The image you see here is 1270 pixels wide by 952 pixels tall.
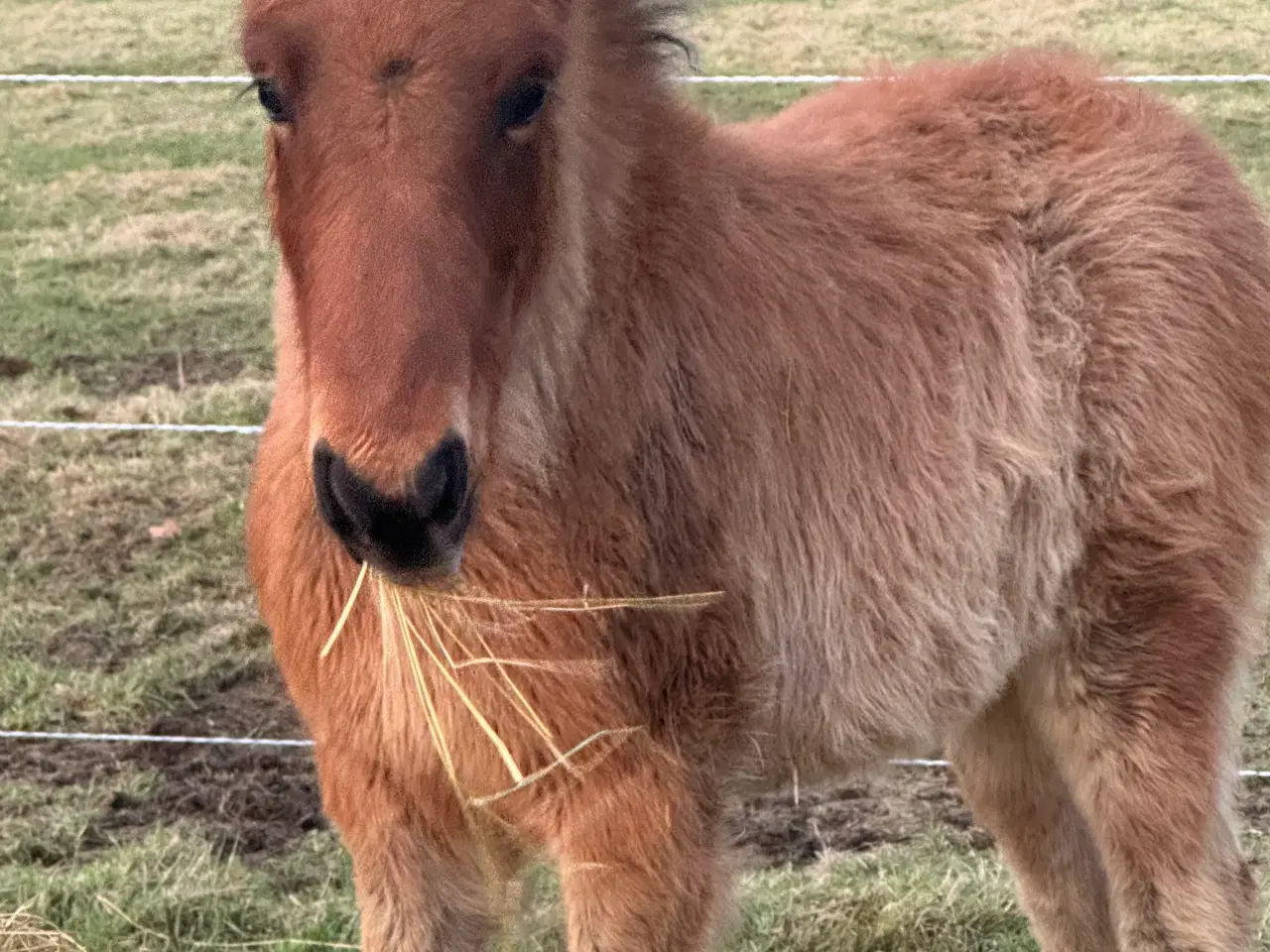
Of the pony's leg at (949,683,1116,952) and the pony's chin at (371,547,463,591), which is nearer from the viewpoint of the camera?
the pony's chin at (371,547,463,591)

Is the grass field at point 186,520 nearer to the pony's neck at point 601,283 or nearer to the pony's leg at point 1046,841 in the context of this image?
the pony's leg at point 1046,841

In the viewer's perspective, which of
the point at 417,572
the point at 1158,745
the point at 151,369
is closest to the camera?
the point at 417,572

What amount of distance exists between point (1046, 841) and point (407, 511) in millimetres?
1952

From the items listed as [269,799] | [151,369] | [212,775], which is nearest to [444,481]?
[269,799]

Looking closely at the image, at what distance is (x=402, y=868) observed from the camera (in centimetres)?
226

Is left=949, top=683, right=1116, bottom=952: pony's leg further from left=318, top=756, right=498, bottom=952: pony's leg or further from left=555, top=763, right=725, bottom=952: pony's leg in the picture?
left=318, top=756, right=498, bottom=952: pony's leg

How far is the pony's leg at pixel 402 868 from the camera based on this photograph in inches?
88.7

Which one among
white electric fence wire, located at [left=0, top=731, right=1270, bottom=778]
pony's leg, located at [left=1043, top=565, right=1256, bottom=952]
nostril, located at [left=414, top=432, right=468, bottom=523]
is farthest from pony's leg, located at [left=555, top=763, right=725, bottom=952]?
white electric fence wire, located at [left=0, top=731, right=1270, bottom=778]

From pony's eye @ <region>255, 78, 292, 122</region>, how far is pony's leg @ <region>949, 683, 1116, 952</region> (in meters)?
1.88

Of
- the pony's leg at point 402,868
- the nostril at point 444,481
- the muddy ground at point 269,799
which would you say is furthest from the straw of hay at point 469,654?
the muddy ground at point 269,799

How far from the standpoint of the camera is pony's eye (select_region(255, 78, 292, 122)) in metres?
1.75

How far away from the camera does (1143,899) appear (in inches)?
109

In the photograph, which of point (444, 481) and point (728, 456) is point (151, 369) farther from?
point (444, 481)

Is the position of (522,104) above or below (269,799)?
above
